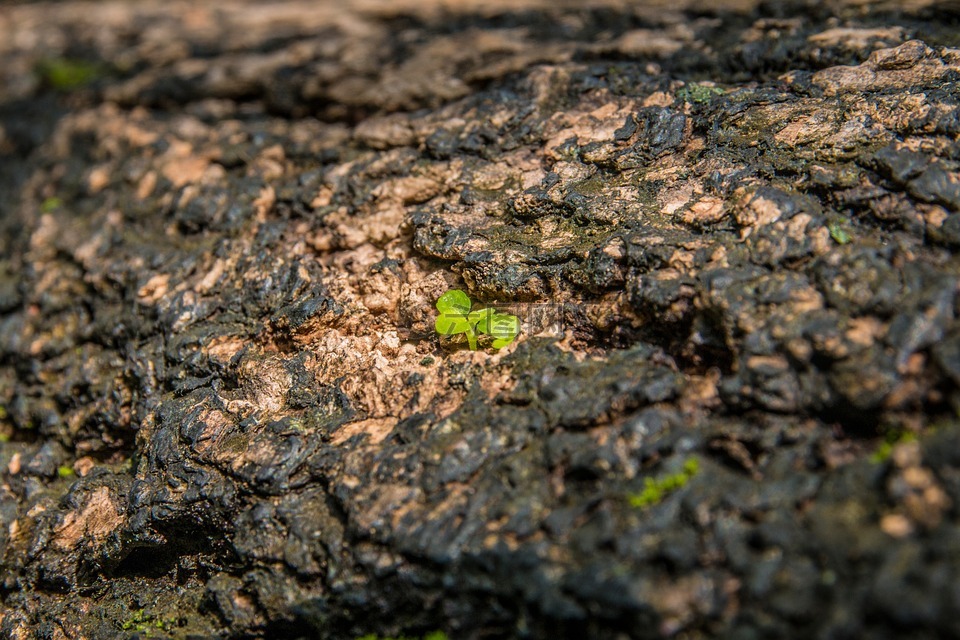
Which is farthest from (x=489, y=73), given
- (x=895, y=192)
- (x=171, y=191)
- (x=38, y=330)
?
(x=38, y=330)

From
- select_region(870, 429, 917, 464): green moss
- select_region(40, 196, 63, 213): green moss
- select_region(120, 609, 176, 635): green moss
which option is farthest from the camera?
select_region(40, 196, 63, 213): green moss

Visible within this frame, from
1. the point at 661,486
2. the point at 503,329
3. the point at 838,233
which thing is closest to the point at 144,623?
the point at 503,329

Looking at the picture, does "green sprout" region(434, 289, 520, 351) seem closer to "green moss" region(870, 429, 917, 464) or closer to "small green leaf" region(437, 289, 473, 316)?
"small green leaf" region(437, 289, 473, 316)

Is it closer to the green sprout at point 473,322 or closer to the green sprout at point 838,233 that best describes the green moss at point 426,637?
the green sprout at point 473,322

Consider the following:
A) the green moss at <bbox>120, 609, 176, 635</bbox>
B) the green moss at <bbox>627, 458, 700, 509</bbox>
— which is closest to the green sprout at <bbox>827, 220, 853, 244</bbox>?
the green moss at <bbox>627, 458, 700, 509</bbox>

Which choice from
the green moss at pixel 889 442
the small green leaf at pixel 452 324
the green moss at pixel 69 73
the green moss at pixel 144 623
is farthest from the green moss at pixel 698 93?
the green moss at pixel 69 73

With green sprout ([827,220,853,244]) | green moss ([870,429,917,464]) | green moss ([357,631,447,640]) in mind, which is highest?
green sprout ([827,220,853,244])

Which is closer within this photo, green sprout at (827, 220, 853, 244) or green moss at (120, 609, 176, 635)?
green sprout at (827, 220, 853, 244)
